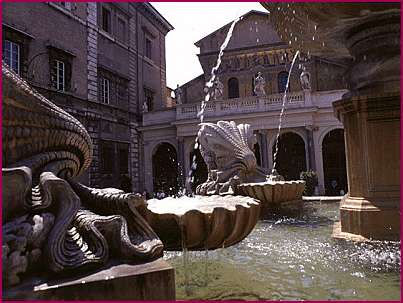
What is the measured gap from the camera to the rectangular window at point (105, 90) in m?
22.2

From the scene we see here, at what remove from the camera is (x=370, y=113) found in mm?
3678

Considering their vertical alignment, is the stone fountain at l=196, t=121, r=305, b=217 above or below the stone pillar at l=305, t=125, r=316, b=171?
below

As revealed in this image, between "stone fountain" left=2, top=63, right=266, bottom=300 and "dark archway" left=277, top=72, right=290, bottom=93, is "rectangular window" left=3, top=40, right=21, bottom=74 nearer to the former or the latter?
"stone fountain" left=2, top=63, right=266, bottom=300

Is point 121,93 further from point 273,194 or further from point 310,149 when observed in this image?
point 273,194

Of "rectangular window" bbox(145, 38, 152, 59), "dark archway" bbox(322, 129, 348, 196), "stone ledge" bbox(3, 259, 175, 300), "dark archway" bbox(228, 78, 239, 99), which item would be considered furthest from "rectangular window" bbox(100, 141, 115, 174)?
"stone ledge" bbox(3, 259, 175, 300)

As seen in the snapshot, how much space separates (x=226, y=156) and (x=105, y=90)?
1707cm

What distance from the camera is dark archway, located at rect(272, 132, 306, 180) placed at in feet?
72.2

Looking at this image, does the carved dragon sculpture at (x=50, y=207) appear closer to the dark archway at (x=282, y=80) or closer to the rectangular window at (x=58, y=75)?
the rectangular window at (x=58, y=75)

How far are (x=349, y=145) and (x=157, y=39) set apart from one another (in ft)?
90.9

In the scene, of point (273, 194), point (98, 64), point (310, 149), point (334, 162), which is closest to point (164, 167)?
point (98, 64)

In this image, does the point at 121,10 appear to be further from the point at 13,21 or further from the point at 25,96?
the point at 25,96

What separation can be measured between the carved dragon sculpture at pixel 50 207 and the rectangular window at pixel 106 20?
2234 centimetres

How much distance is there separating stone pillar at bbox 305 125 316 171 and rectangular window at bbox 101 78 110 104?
1161 cm

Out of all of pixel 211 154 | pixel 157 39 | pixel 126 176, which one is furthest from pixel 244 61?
pixel 211 154
